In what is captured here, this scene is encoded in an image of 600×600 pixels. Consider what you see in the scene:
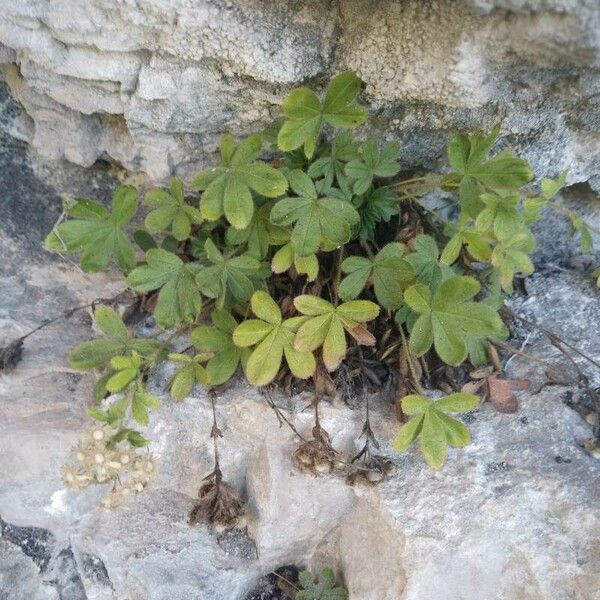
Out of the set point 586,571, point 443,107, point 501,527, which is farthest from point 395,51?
point 586,571

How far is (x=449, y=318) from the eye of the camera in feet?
5.03

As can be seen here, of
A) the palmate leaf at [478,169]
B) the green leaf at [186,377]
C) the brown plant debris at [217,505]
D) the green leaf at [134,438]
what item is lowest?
the brown plant debris at [217,505]

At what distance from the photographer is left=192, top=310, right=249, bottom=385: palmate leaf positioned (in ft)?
5.56

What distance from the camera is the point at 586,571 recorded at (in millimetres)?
1507

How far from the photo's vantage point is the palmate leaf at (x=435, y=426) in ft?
4.94

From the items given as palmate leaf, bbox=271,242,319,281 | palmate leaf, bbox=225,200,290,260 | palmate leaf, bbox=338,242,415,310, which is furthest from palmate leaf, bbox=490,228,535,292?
palmate leaf, bbox=225,200,290,260

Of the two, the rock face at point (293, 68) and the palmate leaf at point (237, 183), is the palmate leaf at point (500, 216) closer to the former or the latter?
the rock face at point (293, 68)

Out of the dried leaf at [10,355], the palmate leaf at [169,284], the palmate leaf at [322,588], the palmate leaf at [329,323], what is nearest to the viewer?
the palmate leaf at [329,323]

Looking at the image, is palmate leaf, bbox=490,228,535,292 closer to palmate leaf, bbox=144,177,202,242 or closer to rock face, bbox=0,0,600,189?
rock face, bbox=0,0,600,189

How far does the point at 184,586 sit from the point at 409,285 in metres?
1.08

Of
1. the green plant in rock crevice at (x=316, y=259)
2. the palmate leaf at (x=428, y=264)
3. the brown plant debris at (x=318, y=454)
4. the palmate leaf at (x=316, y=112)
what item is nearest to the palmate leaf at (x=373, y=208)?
the green plant in rock crevice at (x=316, y=259)

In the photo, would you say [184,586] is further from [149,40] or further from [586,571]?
[149,40]

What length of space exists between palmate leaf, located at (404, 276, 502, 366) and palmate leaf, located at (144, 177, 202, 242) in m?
0.63

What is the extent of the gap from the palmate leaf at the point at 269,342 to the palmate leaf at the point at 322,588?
0.66 metres
